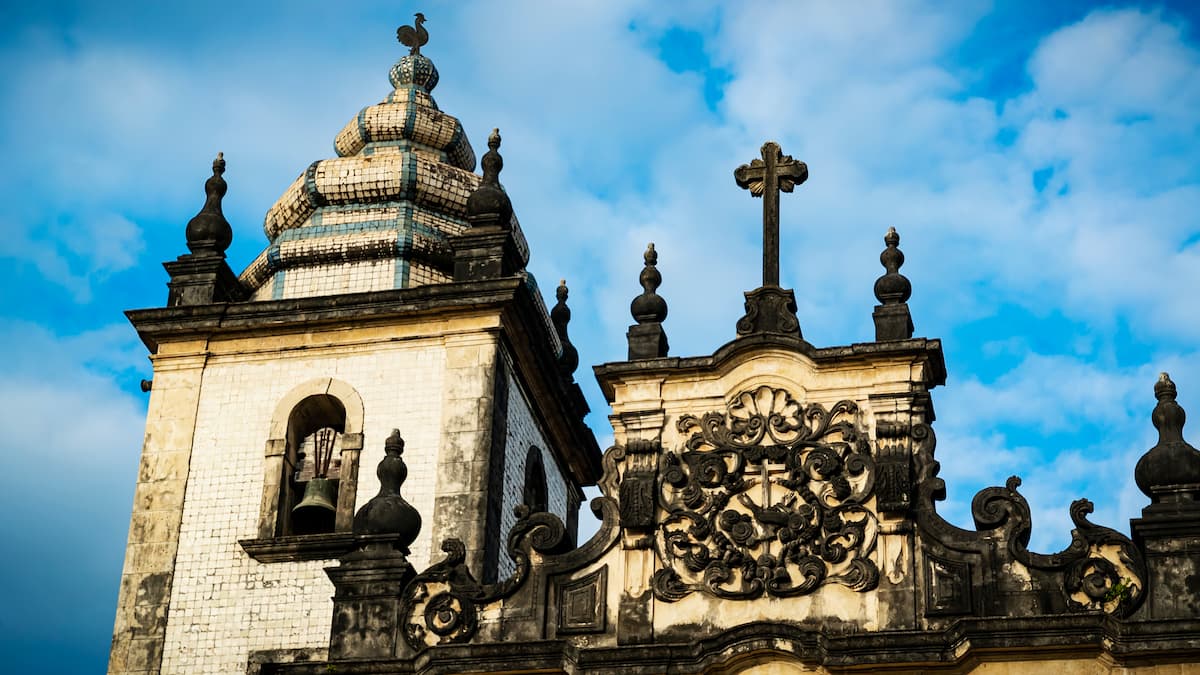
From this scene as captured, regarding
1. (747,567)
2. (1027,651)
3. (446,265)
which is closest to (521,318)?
(446,265)

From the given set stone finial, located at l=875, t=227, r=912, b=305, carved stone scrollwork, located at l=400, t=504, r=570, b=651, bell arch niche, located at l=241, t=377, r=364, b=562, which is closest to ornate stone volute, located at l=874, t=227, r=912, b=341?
stone finial, located at l=875, t=227, r=912, b=305

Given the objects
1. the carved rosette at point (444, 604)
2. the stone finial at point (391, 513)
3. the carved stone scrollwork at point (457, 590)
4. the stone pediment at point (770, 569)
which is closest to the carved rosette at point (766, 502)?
the stone pediment at point (770, 569)

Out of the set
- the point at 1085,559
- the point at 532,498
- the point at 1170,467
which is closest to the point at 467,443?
the point at 532,498

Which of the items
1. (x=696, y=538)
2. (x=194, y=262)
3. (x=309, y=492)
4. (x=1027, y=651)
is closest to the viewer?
(x=1027, y=651)

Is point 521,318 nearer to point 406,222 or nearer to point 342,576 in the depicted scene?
point 406,222

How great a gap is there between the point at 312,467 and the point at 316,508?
779mm

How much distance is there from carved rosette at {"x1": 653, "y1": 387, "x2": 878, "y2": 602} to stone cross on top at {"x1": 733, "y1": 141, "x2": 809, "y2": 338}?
0.66 metres

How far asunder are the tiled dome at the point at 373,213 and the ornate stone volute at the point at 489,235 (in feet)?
2.86

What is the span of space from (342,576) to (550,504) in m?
5.84

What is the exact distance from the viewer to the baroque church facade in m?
19.4

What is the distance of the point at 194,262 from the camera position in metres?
25.4

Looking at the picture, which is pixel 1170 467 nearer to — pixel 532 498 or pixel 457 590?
pixel 457 590

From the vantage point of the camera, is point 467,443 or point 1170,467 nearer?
point 1170,467

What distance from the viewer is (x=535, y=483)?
25.7 meters
